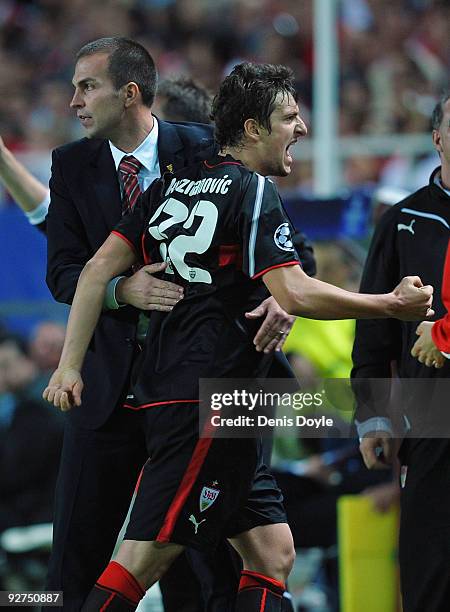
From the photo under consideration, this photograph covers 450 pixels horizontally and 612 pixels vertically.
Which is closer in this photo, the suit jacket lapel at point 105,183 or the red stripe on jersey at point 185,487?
the red stripe on jersey at point 185,487

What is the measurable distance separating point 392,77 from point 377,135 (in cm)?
76

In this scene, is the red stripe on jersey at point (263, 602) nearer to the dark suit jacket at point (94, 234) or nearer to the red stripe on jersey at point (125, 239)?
the dark suit jacket at point (94, 234)

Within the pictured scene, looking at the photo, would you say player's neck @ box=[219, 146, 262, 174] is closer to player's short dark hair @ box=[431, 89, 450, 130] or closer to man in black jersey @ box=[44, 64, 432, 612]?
man in black jersey @ box=[44, 64, 432, 612]

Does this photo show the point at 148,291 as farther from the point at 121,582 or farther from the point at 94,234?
the point at 121,582

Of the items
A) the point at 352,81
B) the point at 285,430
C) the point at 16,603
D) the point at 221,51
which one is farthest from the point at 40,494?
the point at 221,51

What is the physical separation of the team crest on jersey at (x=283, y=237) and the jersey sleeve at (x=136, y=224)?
1.53ft

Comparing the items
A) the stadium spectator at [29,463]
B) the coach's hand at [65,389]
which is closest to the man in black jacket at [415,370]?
the coach's hand at [65,389]

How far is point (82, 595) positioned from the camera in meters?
4.00

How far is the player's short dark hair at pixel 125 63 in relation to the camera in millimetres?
4098

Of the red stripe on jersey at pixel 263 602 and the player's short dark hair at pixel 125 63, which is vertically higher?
the player's short dark hair at pixel 125 63

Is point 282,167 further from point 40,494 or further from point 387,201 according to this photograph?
point 40,494

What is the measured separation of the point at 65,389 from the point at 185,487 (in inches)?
18.2

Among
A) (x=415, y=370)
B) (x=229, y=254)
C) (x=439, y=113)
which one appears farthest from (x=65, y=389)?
(x=439, y=113)

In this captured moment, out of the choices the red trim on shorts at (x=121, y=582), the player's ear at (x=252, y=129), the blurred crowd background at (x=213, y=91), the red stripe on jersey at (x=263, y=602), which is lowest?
the red trim on shorts at (x=121, y=582)
